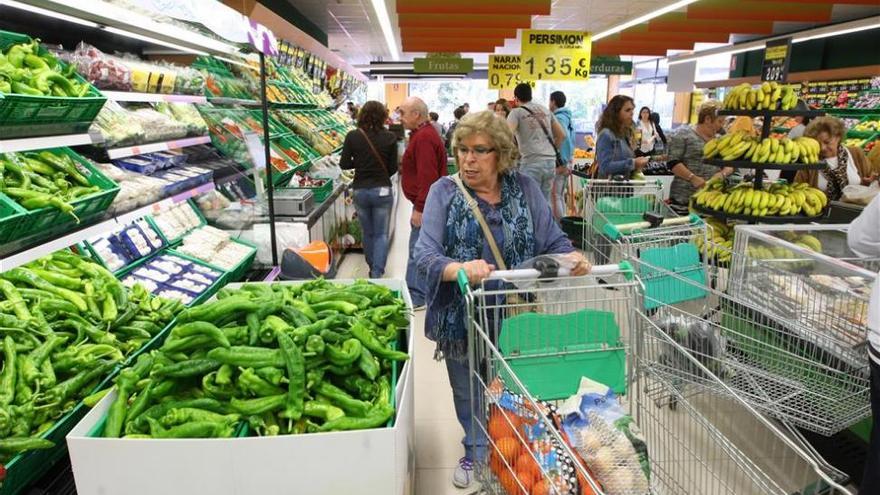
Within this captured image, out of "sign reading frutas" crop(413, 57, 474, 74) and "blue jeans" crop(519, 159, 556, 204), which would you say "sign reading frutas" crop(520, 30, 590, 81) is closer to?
"blue jeans" crop(519, 159, 556, 204)

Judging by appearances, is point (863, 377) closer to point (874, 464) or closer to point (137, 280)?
point (874, 464)

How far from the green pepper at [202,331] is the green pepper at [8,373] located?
509 mm

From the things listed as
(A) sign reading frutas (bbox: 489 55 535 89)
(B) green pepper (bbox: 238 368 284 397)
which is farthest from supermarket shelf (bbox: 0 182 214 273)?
(A) sign reading frutas (bbox: 489 55 535 89)

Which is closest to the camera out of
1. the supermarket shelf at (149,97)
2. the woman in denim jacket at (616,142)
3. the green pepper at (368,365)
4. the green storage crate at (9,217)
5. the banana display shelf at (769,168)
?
the green pepper at (368,365)

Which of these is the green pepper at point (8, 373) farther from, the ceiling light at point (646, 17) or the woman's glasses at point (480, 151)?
the ceiling light at point (646, 17)

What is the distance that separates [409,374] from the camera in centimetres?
212

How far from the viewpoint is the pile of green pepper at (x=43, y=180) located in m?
2.15

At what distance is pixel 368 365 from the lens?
1.87 m

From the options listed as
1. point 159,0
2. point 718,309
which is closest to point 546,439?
point 718,309

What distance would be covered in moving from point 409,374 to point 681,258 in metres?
1.89

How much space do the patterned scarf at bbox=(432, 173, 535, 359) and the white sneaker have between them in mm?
706

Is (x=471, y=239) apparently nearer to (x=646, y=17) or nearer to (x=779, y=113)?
(x=779, y=113)

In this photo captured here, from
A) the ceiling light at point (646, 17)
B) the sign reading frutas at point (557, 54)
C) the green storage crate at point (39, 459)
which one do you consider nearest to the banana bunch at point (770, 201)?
the green storage crate at point (39, 459)

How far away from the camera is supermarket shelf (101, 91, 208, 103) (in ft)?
9.75
